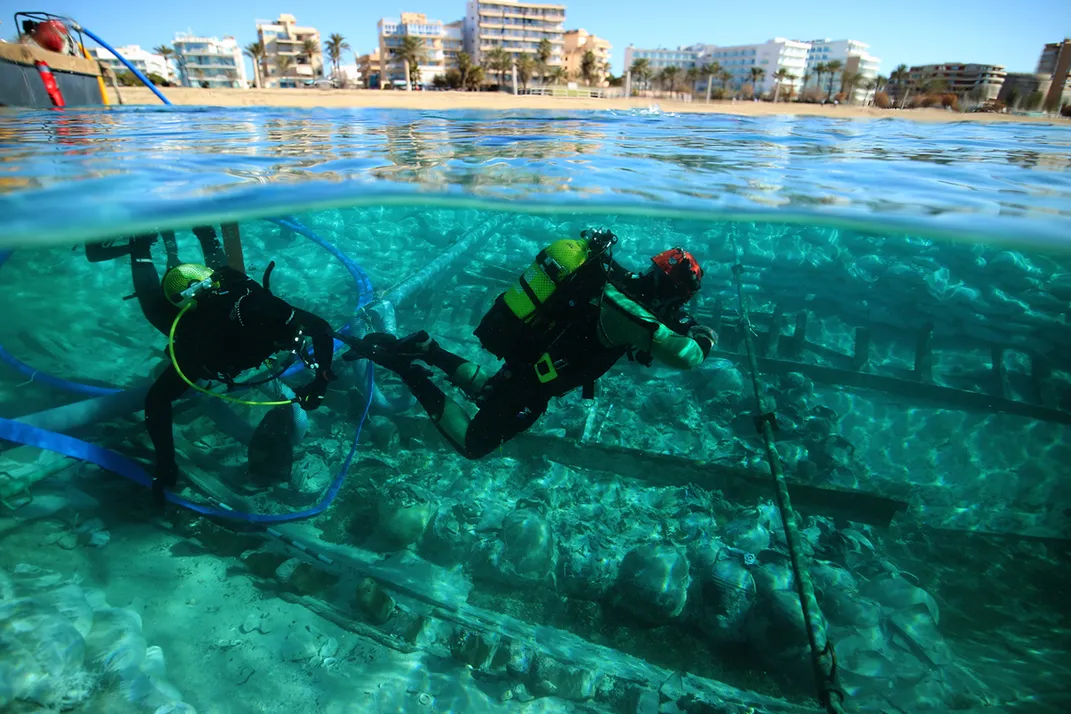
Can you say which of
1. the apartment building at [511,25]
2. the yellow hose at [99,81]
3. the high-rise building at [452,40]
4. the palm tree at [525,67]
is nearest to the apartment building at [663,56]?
the apartment building at [511,25]

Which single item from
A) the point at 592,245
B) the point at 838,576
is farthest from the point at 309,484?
the point at 838,576

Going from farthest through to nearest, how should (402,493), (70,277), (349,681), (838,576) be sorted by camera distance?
(70,277), (402,493), (838,576), (349,681)

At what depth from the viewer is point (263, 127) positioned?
36.7 feet

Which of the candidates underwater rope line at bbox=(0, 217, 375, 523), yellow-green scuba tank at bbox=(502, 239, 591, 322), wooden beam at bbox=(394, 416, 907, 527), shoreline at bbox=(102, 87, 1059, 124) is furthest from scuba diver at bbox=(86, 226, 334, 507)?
shoreline at bbox=(102, 87, 1059, 124)

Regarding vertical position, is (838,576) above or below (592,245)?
below

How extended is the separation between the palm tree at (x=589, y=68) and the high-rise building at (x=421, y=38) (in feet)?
87.8

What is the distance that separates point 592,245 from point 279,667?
4028 millimetres

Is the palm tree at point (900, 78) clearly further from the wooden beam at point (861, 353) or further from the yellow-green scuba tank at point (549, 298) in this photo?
the yellow-green scuba tank at point (549, 298)

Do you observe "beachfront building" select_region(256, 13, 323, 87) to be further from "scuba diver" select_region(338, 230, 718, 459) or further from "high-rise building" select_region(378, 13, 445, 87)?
"scuba diver" select_region(338, 230, 718, 459)

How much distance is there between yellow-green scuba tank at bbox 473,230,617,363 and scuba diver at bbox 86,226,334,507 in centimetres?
168

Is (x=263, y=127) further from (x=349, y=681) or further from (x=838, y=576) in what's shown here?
(x=838, y=576)

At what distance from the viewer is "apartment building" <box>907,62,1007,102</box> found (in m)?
35.3

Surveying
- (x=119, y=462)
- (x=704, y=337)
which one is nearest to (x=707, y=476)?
(x=704, y=337)

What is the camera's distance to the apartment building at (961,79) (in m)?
35.3
